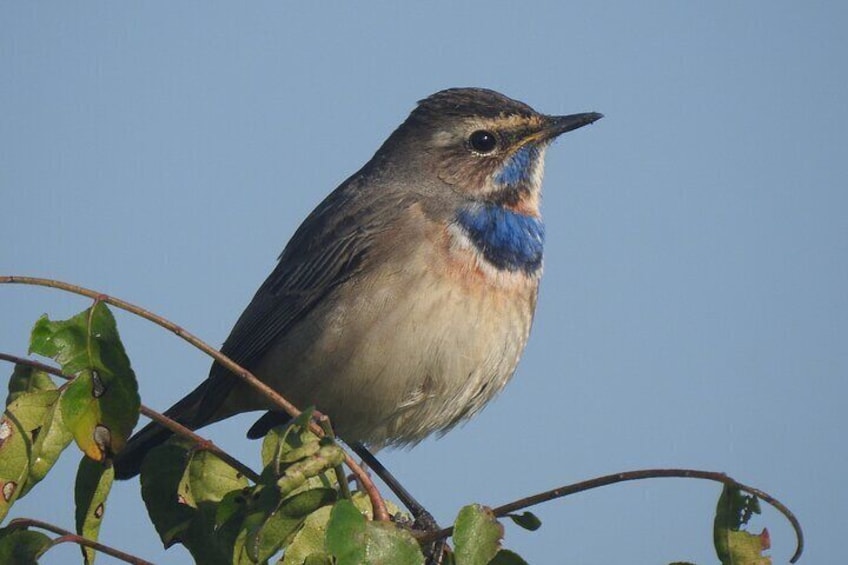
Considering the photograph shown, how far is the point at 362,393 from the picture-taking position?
718 centimetres

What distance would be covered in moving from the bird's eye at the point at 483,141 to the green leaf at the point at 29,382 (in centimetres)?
412

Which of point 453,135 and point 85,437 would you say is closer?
point 85,437

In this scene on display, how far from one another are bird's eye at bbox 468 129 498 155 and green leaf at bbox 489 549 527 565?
14.7 ft

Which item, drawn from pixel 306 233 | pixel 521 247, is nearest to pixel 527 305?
pixel 521 247

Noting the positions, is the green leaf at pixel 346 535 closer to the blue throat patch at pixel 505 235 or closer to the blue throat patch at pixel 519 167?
the blue throat patch at pixel 505 235

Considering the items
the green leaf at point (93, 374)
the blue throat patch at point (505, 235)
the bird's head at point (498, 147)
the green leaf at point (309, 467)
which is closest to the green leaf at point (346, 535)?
the green leaf at point (309, 467)

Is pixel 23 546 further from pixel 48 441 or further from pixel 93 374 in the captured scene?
pixel 93 374

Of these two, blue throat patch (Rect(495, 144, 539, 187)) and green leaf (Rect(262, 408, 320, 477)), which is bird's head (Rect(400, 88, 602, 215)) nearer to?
blue throat patch (Rect(495, 144, 539, 187))

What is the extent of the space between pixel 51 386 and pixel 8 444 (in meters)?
0.36

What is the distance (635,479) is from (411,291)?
10.7 feet

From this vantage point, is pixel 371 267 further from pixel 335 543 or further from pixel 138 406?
pixel 335 543

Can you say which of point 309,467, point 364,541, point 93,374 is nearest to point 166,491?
point 93,374

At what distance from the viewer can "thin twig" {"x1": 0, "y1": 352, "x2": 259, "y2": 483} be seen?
4180 mm

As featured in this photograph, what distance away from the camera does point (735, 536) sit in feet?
13.6
